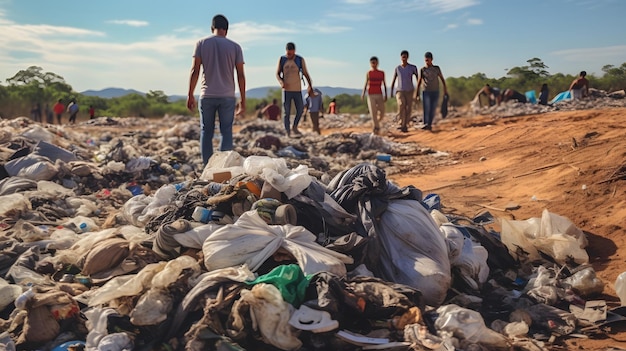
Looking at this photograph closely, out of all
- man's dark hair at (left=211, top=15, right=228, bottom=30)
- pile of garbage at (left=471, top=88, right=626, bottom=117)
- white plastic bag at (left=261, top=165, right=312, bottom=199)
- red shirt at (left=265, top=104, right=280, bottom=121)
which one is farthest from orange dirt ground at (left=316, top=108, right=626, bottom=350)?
red shirt at (left=265, top=104, right=280, bottom=121)

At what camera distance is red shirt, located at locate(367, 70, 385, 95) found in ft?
35.2

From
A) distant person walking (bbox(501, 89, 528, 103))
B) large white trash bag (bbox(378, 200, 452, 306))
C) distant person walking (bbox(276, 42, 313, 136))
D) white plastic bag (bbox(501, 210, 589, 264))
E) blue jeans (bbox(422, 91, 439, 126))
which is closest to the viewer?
large white trash bag (bbox(378, 200, 452, 306))

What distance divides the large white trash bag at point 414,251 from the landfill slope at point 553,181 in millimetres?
746

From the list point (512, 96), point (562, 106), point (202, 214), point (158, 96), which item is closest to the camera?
point (202, 214)

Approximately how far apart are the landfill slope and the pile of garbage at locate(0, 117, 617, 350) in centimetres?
26

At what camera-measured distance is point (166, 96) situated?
124ft

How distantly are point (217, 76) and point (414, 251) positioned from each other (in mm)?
3360

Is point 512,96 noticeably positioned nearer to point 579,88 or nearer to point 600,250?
point 579,88

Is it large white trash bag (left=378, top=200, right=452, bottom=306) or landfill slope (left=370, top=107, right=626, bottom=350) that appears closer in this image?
large white trash bag (left=378, top=200, right=452, bottom=306)

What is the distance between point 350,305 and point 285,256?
21.8 inches

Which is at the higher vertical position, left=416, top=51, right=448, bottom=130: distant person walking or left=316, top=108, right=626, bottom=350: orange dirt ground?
left=416, top=51, right=448, bottom=130: distant person walking

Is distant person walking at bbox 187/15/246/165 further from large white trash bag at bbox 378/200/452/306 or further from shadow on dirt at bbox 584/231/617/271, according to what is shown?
shadow on dirt at bbox 584/231/617/271

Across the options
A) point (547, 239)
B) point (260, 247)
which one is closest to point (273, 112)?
point (547, 239)

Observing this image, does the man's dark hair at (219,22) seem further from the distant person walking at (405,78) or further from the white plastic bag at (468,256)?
the distant person walking at (405,78)
